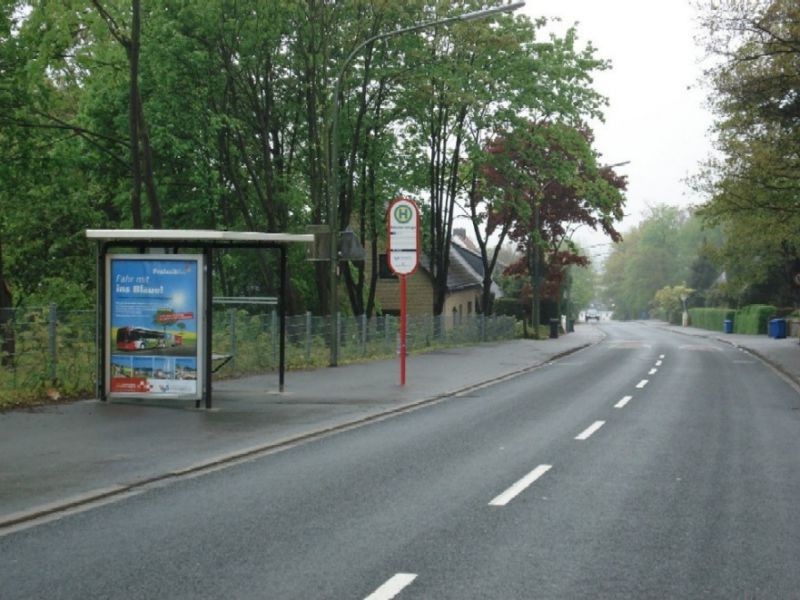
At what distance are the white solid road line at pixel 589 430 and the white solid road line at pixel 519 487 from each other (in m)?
2.32

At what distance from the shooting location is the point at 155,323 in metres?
14.0

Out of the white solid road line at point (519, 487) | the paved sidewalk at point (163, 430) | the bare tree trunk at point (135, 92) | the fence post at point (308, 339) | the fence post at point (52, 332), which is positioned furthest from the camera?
the fence post at point (308, 339)

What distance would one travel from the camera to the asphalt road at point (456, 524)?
5523 mm

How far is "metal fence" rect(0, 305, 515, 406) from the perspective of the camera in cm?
1448

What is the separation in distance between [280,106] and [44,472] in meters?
22.7

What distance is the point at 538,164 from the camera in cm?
3819

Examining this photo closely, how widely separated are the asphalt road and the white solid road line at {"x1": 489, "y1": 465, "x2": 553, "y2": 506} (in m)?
0.03

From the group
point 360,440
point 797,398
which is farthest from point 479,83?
point 360,440

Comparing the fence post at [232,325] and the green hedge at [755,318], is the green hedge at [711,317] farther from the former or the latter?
the fence post at [232,325]

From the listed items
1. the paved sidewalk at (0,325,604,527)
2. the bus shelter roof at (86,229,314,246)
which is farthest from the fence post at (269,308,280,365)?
the bus shelter roof at (86,229,314,246)

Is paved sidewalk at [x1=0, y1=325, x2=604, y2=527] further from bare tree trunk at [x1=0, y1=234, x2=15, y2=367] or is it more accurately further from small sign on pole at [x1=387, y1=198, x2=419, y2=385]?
small sign on pole at [x1=387, y1=198, x2=419, y2=385]

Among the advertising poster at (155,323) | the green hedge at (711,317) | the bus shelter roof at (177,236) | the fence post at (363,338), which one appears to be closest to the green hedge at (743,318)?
the green hedge at (711,317)

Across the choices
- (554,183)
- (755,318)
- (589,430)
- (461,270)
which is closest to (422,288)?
(461,270)

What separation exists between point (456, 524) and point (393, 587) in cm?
168
